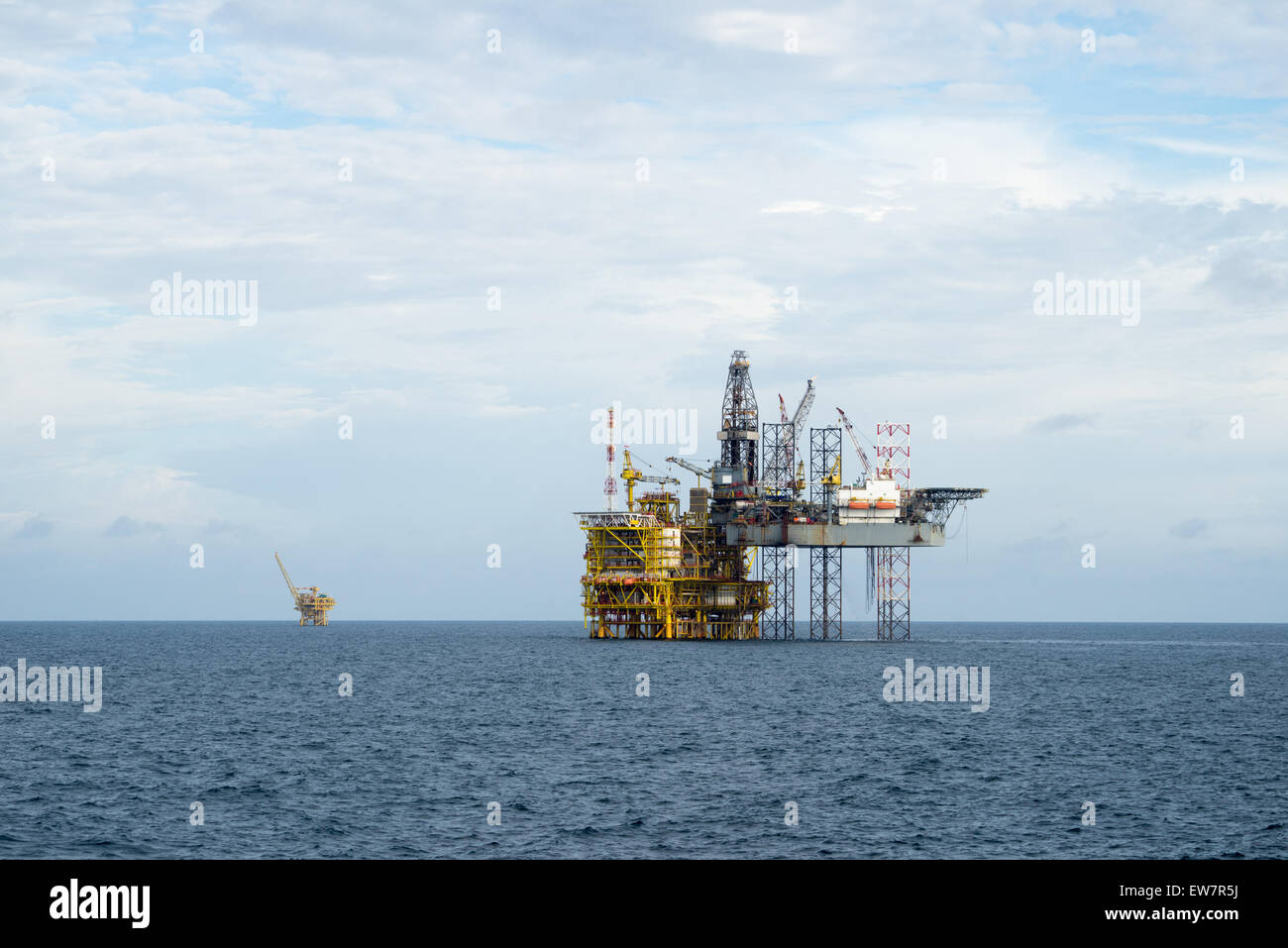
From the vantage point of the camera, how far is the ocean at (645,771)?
→ 4244 centimetres

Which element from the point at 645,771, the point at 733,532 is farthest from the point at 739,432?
the point at 645,771

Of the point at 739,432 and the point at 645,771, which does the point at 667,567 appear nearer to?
the point at 739,432

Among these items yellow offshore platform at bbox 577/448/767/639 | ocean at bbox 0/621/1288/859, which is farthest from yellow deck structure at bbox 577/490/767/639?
ocean at bbox 0/621/1288/859

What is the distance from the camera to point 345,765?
194 feet

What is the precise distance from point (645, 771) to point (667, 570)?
103 metres

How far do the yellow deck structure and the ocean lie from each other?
4655cm

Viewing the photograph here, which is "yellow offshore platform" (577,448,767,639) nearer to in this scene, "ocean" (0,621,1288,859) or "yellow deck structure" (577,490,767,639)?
"yellow deck structure" (577,490,767,639)

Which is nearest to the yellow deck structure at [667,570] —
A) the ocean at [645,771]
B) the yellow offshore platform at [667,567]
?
the yellow offshore platform at [667,567]

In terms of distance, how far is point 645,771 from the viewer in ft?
188

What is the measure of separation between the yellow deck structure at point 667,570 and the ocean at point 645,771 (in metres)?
46.5
